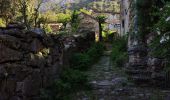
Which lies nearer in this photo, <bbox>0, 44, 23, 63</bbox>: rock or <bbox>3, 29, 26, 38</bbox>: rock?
<bbox>0, 44, 23, 63</bbox>: rock

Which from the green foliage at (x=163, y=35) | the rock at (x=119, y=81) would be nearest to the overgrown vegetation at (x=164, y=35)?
the green foliage at (x=163, y=35)

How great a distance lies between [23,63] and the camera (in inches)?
271

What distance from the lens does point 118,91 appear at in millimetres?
9273

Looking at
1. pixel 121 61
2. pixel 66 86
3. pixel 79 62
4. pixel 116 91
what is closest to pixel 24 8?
pixel 121 61

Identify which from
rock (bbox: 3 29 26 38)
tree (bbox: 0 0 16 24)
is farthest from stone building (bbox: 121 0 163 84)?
tree (bbox: 0 0 16 24)

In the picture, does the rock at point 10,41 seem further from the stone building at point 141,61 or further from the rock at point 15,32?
A: the stone building at point 141,61

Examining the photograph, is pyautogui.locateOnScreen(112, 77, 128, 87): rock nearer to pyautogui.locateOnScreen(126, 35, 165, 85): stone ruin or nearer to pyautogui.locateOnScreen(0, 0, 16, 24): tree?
pyautogui.locateOnScreen(126, 35, 165, 85): stone ruin

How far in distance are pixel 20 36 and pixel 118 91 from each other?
11.2ft

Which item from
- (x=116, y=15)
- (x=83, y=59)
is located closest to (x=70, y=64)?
(x=83, y=59)

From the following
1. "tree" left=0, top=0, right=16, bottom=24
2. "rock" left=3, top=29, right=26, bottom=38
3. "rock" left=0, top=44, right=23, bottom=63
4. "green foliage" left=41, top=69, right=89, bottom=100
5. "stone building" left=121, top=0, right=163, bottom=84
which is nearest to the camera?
"rock" left=0, top=44, right=23, bottom=63

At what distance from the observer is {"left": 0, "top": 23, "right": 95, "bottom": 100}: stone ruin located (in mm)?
6273

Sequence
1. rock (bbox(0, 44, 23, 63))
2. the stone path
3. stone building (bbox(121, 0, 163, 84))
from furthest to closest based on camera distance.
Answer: stone building (bbox(121, 0, 163, 84)), the stone path, rock (bbox(0, 44, 23, 63))

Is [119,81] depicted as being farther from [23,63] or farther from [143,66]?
[23,63]

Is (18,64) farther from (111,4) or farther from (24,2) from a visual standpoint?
(111,4)
